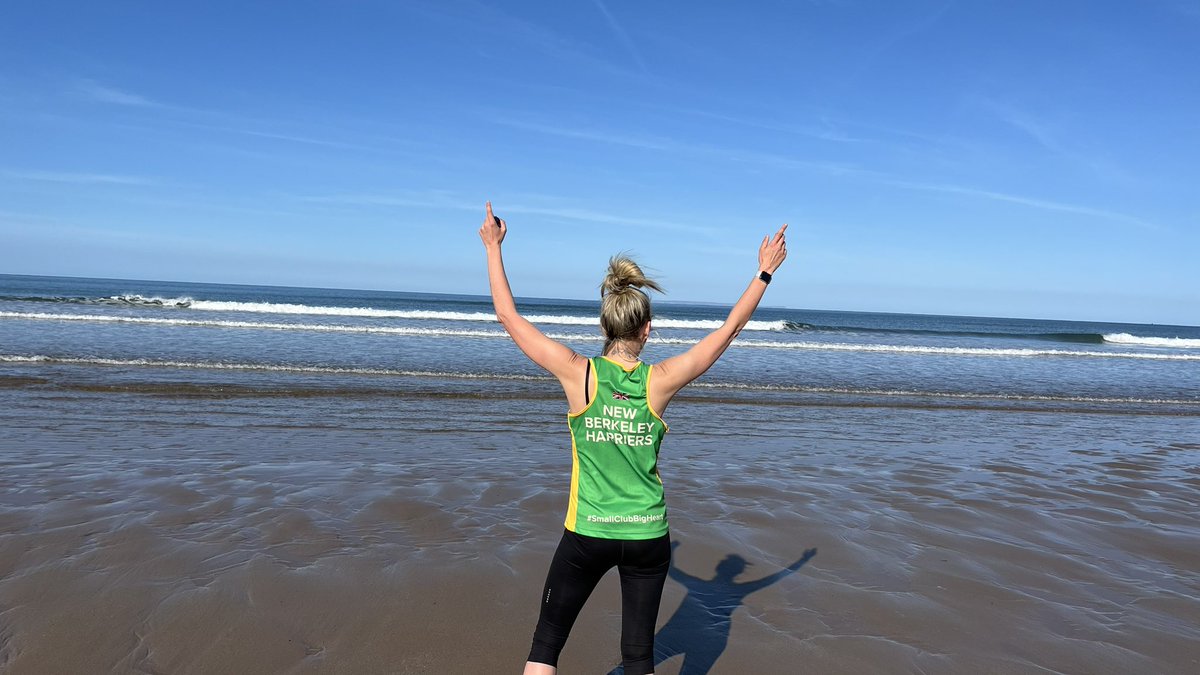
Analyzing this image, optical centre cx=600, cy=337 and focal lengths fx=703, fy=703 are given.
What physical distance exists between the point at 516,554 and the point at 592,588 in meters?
2.66

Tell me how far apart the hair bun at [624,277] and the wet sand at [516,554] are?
2256mm

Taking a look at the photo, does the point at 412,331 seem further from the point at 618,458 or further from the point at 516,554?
the point at 618,458

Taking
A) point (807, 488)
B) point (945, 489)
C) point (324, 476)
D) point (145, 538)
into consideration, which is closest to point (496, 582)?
point (145, 538)

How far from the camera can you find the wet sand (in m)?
3.91

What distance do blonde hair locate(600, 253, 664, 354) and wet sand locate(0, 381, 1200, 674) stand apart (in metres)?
2.13

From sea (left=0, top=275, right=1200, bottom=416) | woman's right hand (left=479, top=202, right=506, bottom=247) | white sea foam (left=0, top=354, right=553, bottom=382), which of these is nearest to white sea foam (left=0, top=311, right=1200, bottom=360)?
sea (left=0, top=275, right=1200, bottom=416)

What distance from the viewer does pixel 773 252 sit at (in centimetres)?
285

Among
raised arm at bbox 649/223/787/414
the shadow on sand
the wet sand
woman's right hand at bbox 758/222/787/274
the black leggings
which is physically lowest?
the shadow on sand

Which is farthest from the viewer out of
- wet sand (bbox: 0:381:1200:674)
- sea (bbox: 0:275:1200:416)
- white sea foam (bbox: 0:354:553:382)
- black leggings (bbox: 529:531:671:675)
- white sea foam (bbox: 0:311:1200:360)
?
white sea foam (bbox: 0:311:1200:360)

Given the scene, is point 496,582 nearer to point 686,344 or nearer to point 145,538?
point 145,538

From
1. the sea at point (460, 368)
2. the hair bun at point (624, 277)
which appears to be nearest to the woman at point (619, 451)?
the hair bun at point (624, 277)

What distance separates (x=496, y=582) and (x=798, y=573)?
7.22 ft

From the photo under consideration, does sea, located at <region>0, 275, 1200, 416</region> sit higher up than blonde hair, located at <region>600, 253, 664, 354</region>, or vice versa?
blonde hair, located at <region>600, 253, 664, 354</region>

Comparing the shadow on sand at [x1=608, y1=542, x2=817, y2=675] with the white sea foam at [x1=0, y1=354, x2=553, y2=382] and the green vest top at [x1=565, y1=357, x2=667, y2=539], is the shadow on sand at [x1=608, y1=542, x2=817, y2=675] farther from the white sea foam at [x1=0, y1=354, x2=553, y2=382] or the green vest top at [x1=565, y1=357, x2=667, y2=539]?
the white sea foam at [x1=0, y1=354, x2=553, y2=382]
